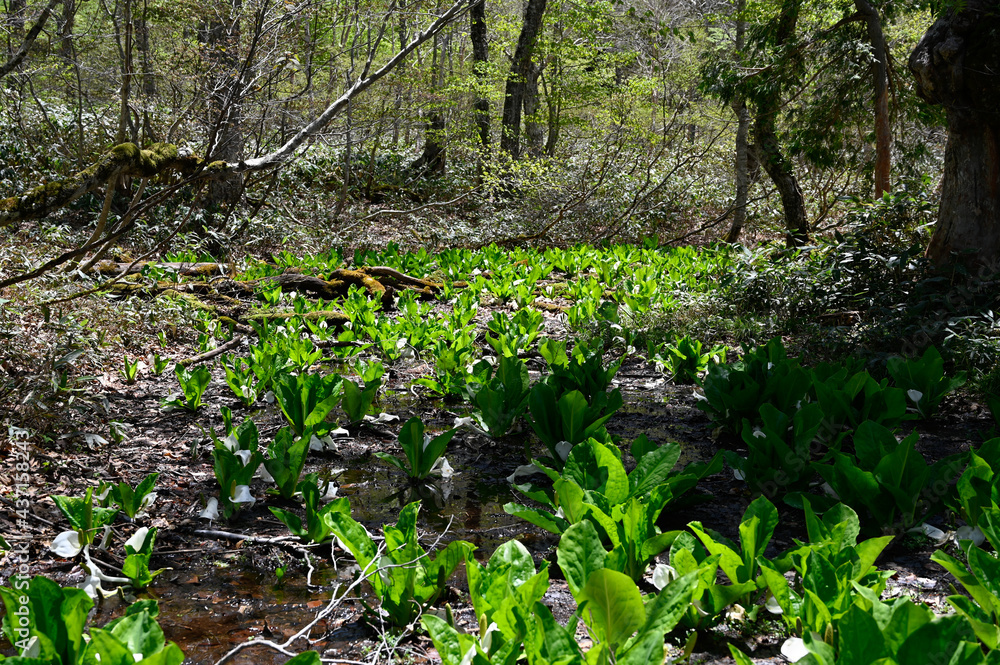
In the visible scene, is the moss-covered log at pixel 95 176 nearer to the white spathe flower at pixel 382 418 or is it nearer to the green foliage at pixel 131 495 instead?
the green foliage at pixel 131 495

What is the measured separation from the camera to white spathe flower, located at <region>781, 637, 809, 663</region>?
69.7 inches

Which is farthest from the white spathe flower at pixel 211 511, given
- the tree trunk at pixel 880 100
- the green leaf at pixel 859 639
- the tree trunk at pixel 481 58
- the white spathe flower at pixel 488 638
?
the tree trunk at pixel 481 58

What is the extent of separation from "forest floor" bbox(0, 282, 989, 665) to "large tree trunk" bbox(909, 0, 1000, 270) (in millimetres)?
1857

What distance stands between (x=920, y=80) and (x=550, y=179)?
871 centimetres

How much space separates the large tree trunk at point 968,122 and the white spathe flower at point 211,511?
529cm

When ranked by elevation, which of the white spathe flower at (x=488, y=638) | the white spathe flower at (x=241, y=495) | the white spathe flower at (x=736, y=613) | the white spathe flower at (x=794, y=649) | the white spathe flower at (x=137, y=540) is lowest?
the white spathe flower at (x=736, y=613)

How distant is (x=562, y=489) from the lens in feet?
7.52

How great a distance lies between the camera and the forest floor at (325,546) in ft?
6.75

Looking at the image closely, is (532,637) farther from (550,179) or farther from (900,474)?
(550,179)

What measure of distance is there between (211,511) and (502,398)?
4.99 ft

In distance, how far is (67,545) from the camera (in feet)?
7.77

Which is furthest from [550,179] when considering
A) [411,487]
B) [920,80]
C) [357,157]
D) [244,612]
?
[244,612]

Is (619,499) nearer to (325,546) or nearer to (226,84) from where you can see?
(325,546)

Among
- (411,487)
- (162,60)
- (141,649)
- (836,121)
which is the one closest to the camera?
(141,649)
